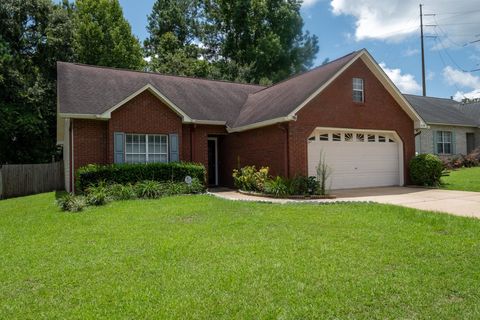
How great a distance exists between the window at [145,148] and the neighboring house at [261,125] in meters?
0.04

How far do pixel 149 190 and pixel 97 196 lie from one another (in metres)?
2.03

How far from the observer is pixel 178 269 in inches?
216

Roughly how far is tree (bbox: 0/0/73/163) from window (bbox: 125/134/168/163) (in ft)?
42.7

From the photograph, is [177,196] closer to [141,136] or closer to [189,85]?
[141,136]

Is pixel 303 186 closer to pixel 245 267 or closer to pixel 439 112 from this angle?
pixel 245 267

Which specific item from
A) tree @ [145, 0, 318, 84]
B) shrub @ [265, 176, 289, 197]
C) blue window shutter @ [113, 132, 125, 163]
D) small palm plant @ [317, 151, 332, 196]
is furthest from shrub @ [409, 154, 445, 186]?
tree @ [145, 0, 318, 84]

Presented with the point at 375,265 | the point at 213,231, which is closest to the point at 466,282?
the point at 375,265

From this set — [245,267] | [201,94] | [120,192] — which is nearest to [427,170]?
[201,94]

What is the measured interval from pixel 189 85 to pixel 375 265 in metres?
17.0

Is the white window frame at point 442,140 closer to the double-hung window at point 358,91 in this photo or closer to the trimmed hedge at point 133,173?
the double-hung window at point 358,91

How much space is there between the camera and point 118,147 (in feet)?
48.8

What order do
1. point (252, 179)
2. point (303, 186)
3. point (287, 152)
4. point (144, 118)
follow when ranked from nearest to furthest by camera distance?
point (303, 186)
point (287, 152)
point (252, 179)
point (144, 118)

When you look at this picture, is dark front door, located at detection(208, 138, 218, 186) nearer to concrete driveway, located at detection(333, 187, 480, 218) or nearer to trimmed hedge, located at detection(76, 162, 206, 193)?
trimmed hedge, located at detection(76, 162, 206, 193)

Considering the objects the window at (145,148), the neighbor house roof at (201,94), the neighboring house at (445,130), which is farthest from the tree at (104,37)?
the neighboring house at (445,130)
